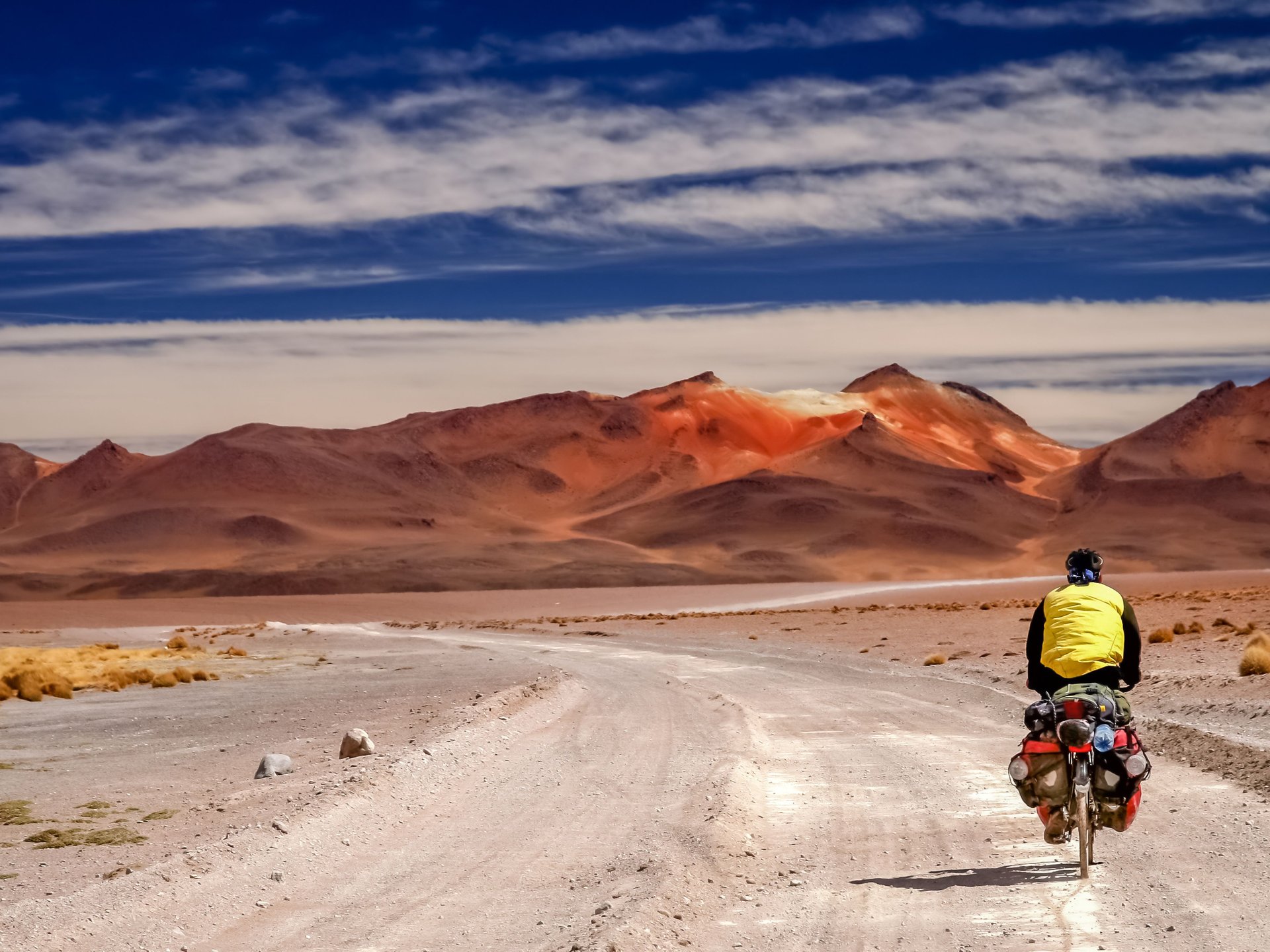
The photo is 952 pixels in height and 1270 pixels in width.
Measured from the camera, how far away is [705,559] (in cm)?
18088

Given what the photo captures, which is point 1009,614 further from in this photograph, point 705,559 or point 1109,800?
point 705,559

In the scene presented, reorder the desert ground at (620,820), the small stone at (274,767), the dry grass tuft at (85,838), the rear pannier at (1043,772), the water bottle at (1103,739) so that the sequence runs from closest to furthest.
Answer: the desert ground at (620,820) → the water bottle at (1103,739) → the rear pannier at (1043,772) → the dry grass tuft at (85,838) → the small stone at (274,767)

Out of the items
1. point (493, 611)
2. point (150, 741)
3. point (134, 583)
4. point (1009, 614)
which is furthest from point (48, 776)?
point (134, 583)

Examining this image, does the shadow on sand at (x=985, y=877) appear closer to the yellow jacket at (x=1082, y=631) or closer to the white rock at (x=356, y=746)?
the yellow jacket at (x=1082, y=631)

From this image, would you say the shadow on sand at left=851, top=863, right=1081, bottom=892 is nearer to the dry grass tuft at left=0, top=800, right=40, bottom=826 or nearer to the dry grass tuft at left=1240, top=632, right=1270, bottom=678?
the dry grass tuft at left=0, top=800, right=40, bottom=826

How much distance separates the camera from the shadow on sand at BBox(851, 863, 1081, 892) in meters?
8.30

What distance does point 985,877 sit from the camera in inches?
334

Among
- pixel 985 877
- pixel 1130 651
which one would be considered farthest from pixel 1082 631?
pixel 985 877

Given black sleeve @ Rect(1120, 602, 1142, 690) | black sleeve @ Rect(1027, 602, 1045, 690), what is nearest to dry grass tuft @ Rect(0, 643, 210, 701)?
black sleeve @ Rect(1027, 602, 1045, 690)

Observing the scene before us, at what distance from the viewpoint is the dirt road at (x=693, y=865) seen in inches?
290

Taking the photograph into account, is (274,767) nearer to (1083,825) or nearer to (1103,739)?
(1083,825)

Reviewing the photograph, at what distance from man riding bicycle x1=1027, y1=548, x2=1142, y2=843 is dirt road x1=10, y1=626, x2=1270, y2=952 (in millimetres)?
995

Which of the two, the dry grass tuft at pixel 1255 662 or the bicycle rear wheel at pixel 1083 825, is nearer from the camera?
the bicycle rear wheel at pixel 1083 825

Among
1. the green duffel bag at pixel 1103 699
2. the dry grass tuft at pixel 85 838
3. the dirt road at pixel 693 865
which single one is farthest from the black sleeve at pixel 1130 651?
the dry grass tuft at pixel 85 838
